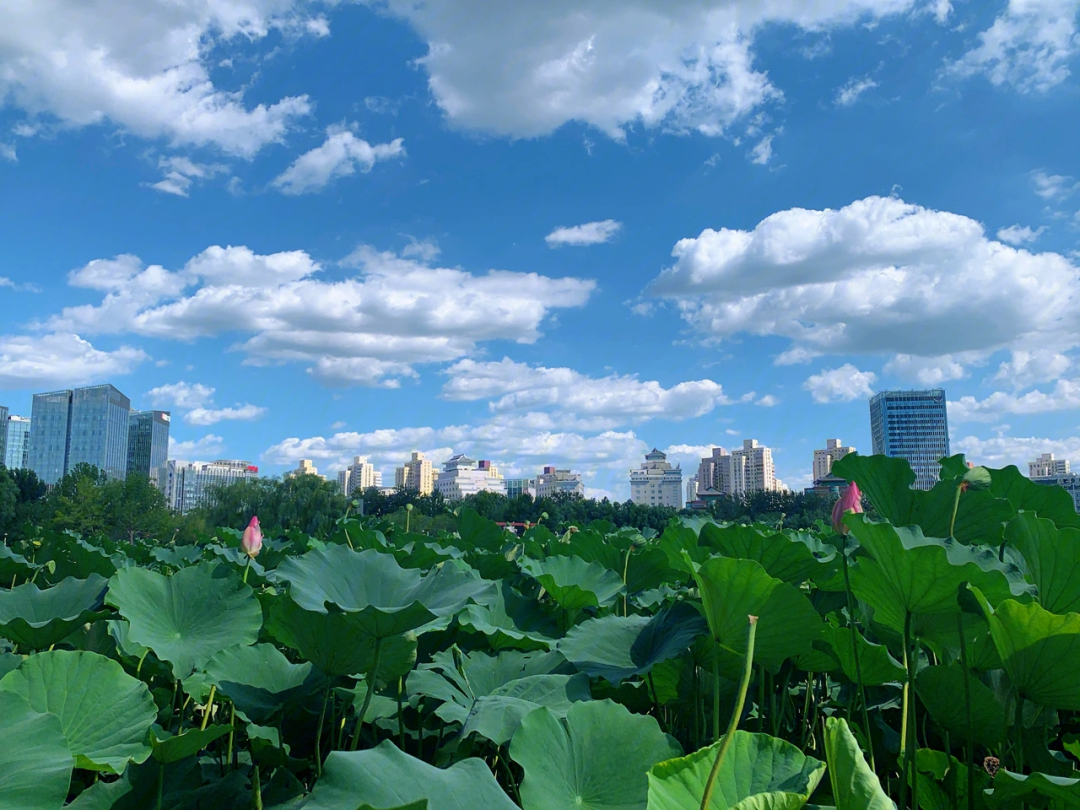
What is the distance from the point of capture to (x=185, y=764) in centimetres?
99

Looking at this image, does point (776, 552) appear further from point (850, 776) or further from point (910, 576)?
point (850, 776)

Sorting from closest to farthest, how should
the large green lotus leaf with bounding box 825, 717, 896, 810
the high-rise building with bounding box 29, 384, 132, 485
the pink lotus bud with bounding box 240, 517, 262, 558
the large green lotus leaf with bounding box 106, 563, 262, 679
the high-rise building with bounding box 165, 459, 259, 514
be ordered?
1. the large green lotus leaf with bounding box 825, 717, 896, 810
2. the large green lotus leaf with bounding box 106, 563, 262, 679
3. the pink lotus bud with bounding box 240, 517, 262, 558
4. the high-rise building with bounding box 29, 384, 132, 485
5. the high-rise building with bounding box 165, 459, 259, 514

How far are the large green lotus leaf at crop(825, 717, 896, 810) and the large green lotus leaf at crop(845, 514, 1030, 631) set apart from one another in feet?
1.32

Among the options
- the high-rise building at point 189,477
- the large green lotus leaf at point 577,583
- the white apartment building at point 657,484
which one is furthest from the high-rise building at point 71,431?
the large green lotus leaf at point 577,583

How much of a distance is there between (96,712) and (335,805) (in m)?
0.56

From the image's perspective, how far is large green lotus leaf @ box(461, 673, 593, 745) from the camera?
80cm

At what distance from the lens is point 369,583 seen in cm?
126

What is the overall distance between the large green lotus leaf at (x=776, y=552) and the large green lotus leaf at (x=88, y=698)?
0.90 m

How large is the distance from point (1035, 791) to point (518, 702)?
514 mm

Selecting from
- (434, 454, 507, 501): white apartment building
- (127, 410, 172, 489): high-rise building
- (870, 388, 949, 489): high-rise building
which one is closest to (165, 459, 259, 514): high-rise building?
(127, 410, 172, 489): high-rise building

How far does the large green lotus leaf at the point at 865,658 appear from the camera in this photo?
1.02 meters

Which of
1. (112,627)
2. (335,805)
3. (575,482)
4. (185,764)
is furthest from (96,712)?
(575,482)

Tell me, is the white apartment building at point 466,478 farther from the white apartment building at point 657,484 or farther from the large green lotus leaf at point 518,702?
the large green lotus leaf at point 518,702

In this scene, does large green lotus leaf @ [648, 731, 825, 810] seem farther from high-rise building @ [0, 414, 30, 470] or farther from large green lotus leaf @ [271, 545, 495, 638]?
high-rise building @ [0, 414, 30, 470]
